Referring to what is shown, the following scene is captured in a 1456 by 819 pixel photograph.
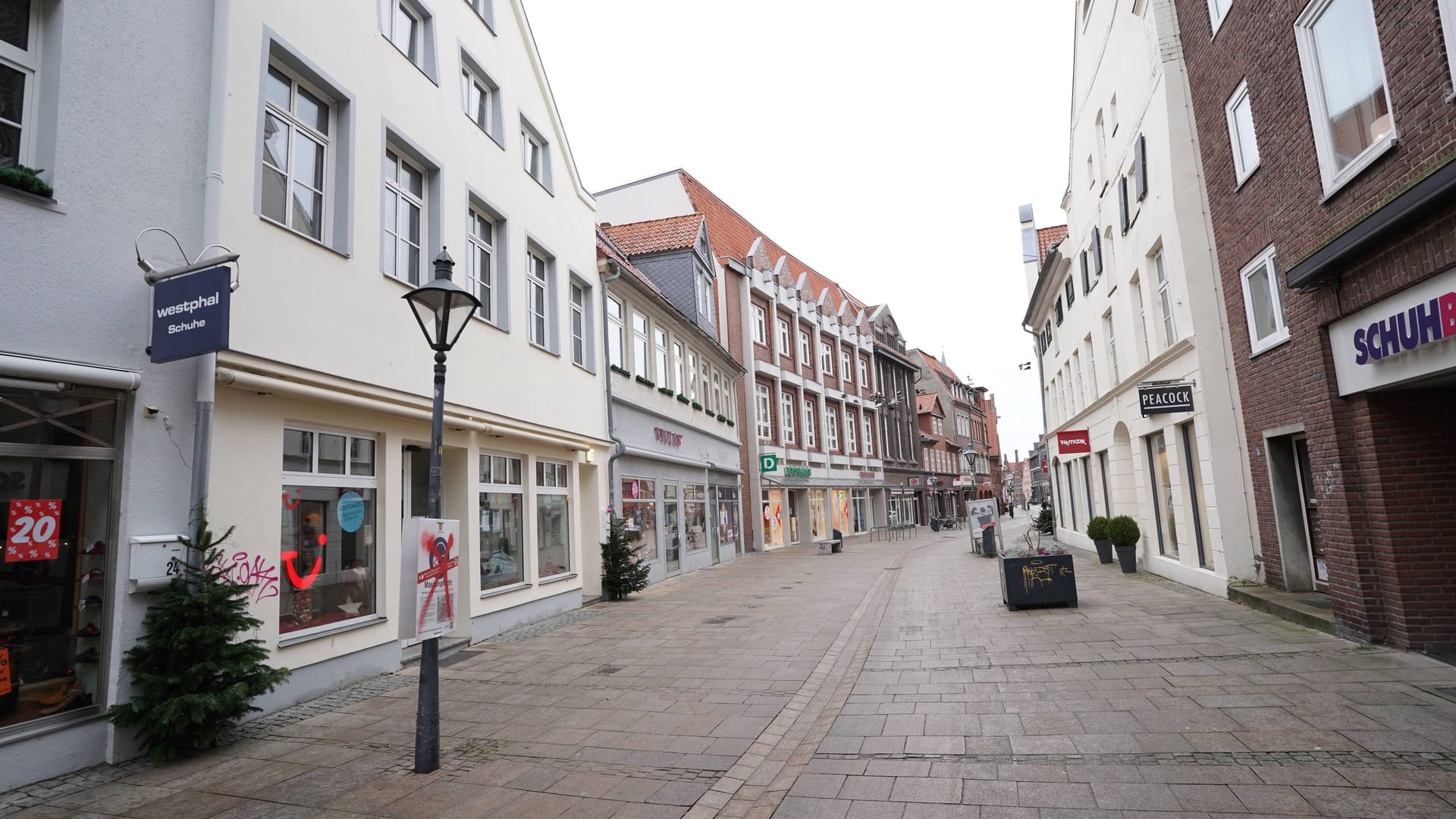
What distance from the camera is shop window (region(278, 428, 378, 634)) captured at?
7.36 m

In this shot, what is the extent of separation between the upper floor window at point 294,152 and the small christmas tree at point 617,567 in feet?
26.8

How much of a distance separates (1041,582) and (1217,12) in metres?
8.31

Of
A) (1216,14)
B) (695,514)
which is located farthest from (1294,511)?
(695,514)

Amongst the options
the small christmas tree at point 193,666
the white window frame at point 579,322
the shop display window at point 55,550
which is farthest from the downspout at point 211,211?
the white window frame at point 579,322

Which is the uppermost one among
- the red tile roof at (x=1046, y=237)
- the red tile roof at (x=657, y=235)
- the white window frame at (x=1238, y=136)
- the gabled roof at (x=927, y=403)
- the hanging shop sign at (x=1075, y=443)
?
the red tile roof at (x=1046, y=237)

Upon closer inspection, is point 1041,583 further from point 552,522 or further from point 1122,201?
point 1122,201

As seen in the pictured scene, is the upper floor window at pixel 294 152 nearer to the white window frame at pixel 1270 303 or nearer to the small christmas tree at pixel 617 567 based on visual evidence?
the small christmas tree at pixel 617 567

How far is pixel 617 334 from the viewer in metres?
17.1

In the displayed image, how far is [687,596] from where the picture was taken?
15172 mm

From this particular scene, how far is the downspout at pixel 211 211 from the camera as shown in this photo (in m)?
6.18

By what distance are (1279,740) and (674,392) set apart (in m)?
16.5

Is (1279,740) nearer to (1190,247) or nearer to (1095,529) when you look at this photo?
(1190,247)

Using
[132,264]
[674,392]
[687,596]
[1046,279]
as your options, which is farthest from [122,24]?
[1046,279]

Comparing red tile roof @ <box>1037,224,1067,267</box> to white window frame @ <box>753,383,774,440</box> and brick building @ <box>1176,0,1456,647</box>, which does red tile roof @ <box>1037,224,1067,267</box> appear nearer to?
white window frame @ <box>753,383,774,440</box>
